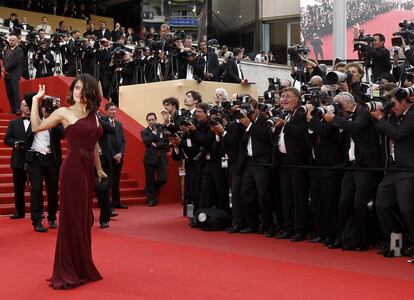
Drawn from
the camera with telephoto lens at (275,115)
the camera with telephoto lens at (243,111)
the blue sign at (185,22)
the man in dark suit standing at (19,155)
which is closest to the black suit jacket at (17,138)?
the man in dark suit standing at (19,155)

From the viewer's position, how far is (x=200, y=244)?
26.1 feet

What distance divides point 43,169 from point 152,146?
350 cm

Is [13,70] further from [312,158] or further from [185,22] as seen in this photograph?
[185,22]

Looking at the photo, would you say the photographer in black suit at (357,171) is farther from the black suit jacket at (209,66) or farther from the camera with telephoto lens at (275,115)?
the black suit jacket at (209,66)

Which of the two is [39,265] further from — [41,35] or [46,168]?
[41,35]

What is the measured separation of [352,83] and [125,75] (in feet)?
26.9

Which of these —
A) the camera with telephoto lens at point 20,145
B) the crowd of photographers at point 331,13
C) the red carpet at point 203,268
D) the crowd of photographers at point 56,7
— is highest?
the crowd of photographers at point 56,7

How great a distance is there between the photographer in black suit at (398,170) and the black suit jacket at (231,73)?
27.3 ft

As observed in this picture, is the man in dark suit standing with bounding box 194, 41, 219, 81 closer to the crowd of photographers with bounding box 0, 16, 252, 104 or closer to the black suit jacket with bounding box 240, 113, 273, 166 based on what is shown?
the crowd of photographers with bounding box 0, 16, 252, 104

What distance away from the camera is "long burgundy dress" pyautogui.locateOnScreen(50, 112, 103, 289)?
565 centimetres

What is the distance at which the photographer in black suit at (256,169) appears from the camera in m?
8.52

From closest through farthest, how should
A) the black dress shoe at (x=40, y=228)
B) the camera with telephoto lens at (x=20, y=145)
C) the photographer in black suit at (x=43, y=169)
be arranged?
the black dress shoe at (x=40, y=228) < the photographer in black suit at (x=43, y=169) < the camera with telephoto lens at (x=20, y=145)

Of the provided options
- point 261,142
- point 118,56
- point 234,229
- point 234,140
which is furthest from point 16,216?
point 118,56

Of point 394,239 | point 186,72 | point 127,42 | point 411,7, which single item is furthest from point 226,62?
point 411,7
